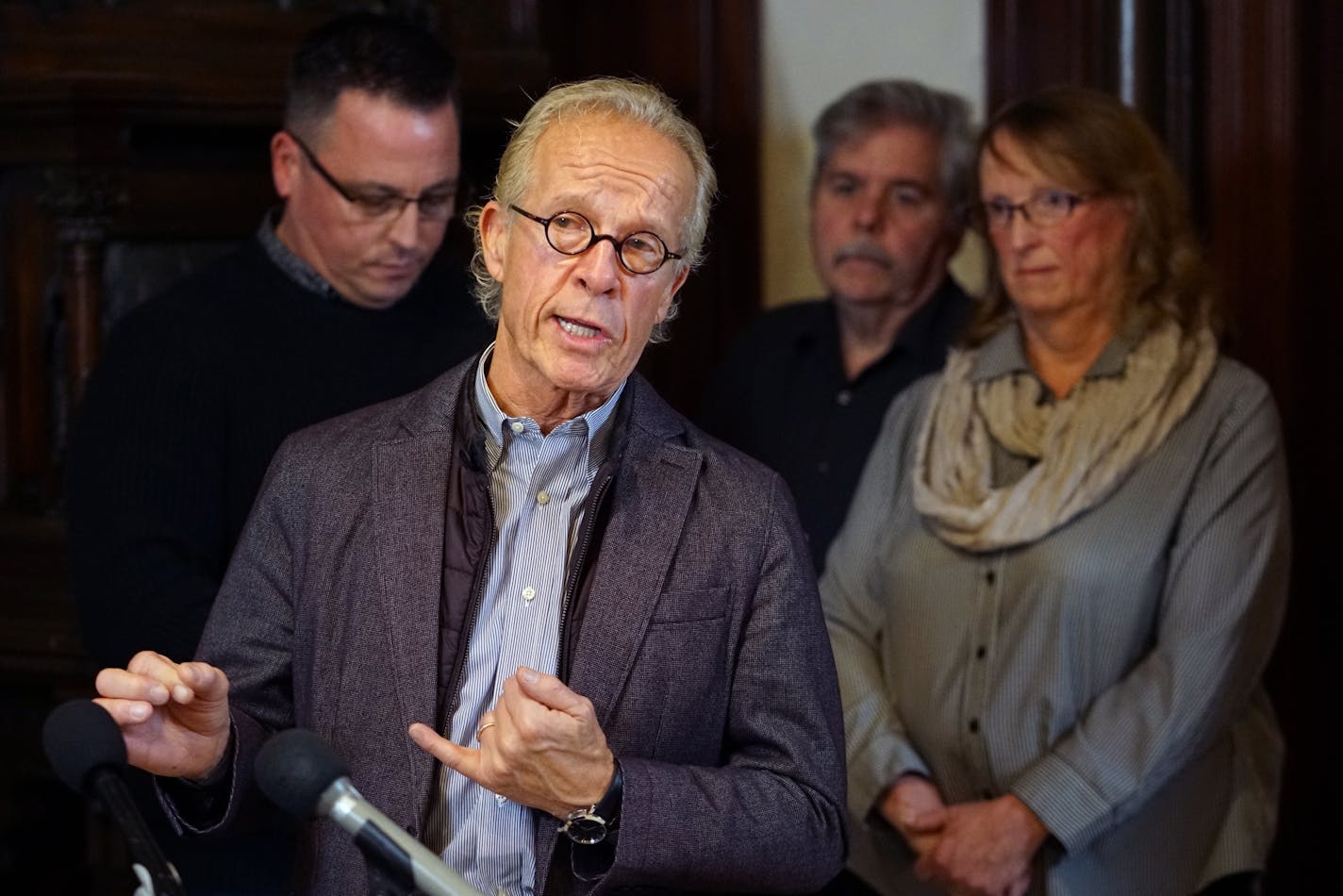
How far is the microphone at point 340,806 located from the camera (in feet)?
4.49

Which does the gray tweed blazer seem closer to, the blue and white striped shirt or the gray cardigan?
the blue and white striped shirt

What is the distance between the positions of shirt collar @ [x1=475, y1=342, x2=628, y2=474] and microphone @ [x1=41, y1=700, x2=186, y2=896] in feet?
1.87

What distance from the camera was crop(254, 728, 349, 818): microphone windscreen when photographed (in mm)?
1408

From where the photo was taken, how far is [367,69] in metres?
2.68

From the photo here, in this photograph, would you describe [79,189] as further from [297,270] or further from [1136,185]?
[1136,185]

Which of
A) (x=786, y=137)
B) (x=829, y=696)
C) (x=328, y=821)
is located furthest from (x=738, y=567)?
(x=786, y=137)

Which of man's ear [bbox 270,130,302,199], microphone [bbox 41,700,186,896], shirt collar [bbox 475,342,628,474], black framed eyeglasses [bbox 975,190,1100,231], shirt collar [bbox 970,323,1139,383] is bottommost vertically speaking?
microphone [bbox 41,700,186,896]

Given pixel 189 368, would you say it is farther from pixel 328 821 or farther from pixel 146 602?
pixel 328 821

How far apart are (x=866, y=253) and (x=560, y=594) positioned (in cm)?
164

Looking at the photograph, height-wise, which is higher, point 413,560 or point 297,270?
point 297,270

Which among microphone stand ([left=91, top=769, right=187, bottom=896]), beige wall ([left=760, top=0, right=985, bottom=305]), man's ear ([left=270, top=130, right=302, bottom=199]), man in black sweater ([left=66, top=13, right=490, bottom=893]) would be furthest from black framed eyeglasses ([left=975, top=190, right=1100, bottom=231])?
microphone stand ([left=91, top=769, right=187, bottom=896])

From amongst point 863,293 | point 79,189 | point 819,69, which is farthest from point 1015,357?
point 79,189

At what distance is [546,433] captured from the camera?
6.42 ft

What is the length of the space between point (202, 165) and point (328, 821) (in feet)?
5.86
